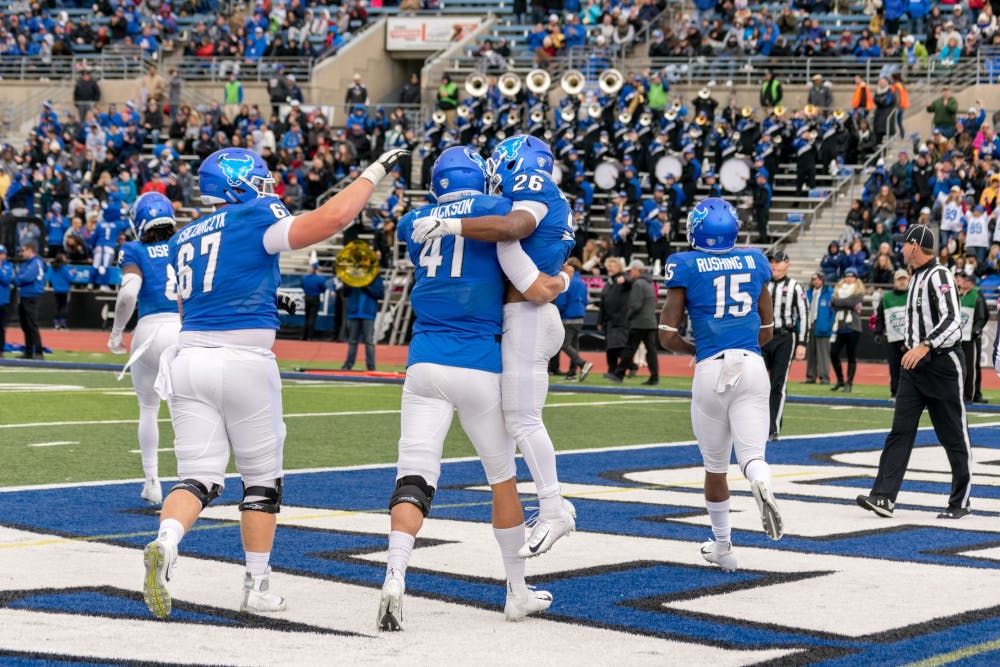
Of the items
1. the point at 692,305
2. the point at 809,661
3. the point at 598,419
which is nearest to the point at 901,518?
the point at 692,305

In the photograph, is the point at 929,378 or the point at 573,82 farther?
the point at 573,82

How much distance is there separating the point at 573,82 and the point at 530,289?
2905 cm

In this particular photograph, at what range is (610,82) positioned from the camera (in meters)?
34.3

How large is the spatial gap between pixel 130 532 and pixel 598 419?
8.45 meters

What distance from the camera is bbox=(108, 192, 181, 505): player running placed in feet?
32.0

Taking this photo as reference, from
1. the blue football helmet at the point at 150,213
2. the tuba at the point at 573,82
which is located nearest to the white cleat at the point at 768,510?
the blue football helmet at the point at 150,213

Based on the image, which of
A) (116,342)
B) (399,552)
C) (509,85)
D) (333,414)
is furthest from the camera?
(509,85)

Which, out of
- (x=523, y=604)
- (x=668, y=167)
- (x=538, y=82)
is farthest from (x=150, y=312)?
(x=538, y=82)

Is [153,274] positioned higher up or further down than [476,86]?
further down

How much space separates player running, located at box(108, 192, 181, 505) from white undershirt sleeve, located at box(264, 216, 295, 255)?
3.39m

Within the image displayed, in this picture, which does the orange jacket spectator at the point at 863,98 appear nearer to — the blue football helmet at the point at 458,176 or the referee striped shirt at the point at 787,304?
the referee striped shirt at the point at 787,304

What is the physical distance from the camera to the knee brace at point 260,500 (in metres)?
6.51

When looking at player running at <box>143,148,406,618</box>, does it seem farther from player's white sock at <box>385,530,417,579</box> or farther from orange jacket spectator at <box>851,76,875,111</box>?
orange jacket spectator at <box>851,76,875,111</box>

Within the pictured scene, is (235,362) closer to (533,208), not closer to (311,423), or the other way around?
(533,208)
